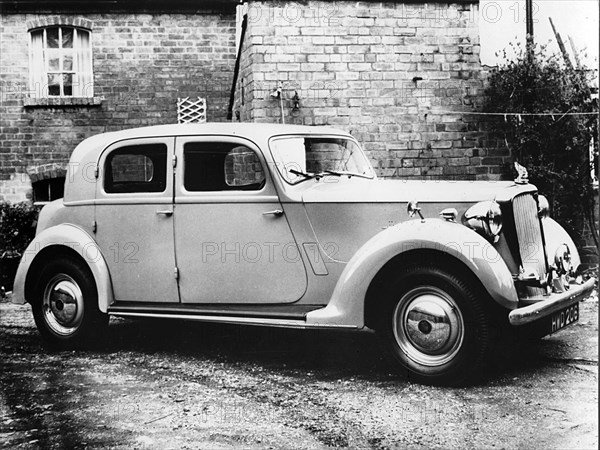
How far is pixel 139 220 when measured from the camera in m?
3.87

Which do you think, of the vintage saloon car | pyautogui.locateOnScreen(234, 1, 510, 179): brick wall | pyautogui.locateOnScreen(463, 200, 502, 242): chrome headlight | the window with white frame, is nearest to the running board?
the vintage saloon car

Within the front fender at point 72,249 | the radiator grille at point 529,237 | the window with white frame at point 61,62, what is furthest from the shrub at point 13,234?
the radiator grille at point 529,237

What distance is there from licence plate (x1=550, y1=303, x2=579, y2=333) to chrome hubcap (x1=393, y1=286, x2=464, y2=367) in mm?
530

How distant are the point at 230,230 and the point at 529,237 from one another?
1.52m

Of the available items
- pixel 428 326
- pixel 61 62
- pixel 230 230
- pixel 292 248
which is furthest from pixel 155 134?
pixel 428 326

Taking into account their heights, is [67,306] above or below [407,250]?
below

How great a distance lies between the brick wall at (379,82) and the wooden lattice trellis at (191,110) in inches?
9.0

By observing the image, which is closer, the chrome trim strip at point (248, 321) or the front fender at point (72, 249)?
the chrome trim strip at point (248, 321)

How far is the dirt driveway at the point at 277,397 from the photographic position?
2.58m

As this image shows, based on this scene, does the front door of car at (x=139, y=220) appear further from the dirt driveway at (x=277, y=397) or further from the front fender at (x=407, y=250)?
the front fender at (x=407, y=250)

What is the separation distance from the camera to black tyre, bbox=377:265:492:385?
3070 millimetres

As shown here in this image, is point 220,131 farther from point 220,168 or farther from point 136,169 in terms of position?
point 136,169

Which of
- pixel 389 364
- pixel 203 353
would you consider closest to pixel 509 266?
pixel 389 364

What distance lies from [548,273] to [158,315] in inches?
81.8
